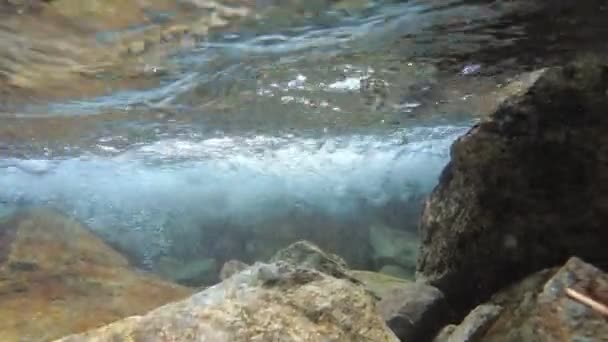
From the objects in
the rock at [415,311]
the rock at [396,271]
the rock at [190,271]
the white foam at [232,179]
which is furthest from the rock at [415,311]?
the rock at [190,271]

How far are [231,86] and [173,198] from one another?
62.9ft

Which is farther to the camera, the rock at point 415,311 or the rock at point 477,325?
the rock at point 415,311

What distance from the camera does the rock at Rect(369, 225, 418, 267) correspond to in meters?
19.0

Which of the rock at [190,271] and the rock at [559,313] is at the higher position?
the rock at [559,313]

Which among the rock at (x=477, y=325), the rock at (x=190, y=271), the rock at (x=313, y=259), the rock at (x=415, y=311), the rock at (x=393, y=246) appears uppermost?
the rock at (x=313, y=259)

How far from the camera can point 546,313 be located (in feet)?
17.1

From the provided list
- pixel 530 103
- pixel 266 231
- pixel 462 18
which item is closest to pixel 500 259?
pixel 530 103

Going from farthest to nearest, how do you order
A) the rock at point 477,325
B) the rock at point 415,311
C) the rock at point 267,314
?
the rock at point 415,311 < the rock at point 477,325 < the rock at point 267,314

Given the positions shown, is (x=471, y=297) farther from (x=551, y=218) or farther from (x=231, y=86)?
(x=231, y=86)

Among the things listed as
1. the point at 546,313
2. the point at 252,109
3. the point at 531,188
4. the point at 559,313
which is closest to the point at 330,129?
the point at 252,109

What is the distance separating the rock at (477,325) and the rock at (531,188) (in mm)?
1138

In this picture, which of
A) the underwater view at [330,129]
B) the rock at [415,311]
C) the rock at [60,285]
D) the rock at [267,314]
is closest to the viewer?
the rock at [267,314]

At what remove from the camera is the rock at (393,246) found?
19.0 metres

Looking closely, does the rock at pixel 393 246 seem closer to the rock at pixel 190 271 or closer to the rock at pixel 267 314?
the rock at pixel 190 271
